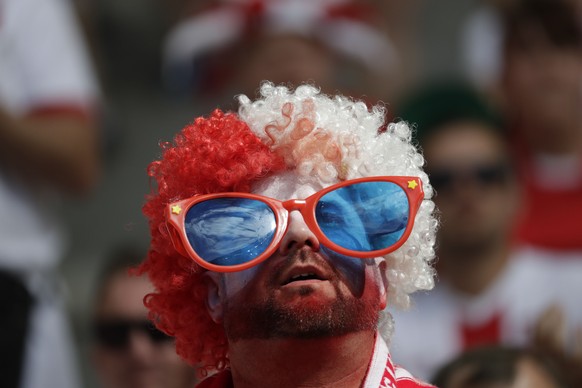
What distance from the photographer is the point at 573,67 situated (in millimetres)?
4750

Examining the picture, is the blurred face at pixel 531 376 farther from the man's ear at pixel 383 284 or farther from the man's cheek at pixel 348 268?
the man's cheek at pixel 348 268

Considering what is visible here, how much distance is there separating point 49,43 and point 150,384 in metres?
1.24

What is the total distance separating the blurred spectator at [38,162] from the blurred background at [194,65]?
692 millimetres

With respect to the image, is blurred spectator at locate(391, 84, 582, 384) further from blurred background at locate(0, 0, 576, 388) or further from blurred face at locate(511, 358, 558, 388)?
blurred face at locate(511, 358, 558, 388)

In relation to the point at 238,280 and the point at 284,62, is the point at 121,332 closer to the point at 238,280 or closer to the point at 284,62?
the point at 284,62

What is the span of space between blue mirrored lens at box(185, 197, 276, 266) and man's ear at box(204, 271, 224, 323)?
125mm

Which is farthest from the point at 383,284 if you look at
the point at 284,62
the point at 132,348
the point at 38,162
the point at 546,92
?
the point at 546,92

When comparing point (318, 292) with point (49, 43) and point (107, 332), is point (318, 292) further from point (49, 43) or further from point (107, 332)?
point (49, 43)

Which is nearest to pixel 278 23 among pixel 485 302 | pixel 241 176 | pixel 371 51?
pixel 371 51

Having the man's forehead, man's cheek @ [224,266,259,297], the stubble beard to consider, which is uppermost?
the man's forehead

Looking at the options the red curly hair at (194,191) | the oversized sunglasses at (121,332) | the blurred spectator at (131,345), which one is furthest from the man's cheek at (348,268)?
the oversized sunglasses at (121,332)

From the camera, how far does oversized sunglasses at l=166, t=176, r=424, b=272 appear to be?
220cm

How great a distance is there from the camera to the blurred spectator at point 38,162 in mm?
3816

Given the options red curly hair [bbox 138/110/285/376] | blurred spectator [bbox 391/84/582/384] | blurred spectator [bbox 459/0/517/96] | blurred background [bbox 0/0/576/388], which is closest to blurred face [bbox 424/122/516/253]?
blurred spectator [bbox 391/84/582/384]
